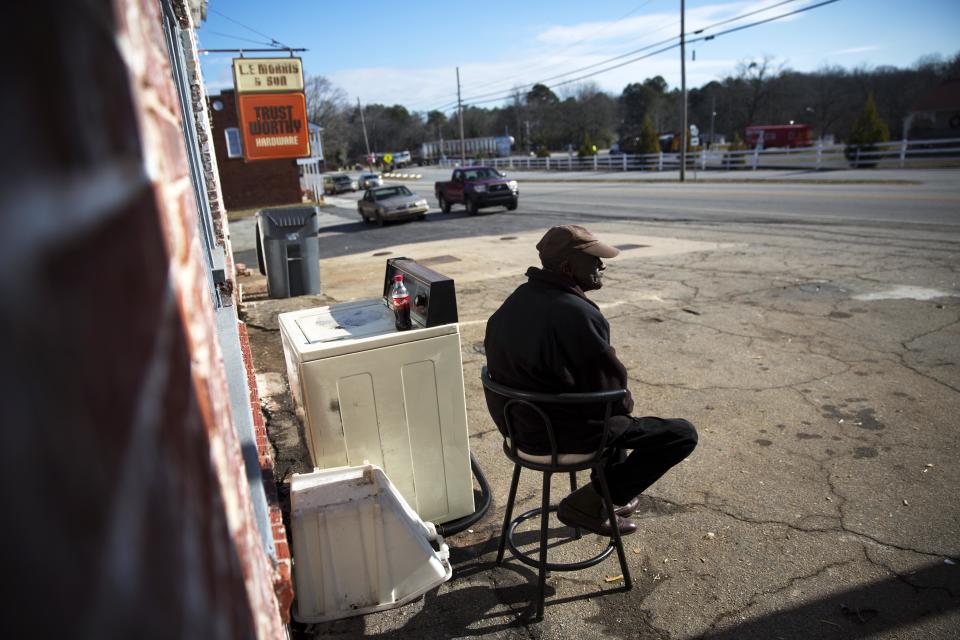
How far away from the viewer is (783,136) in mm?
45812

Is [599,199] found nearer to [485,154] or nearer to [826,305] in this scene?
[826,305]

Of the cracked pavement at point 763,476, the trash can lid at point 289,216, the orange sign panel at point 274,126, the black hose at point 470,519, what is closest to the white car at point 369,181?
the orange sign panel at point 274,126

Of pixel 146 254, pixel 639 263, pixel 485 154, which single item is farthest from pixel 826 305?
pixel 485 154

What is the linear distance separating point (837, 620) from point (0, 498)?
336 cm

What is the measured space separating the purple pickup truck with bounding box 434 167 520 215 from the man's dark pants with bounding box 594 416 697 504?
740 inches

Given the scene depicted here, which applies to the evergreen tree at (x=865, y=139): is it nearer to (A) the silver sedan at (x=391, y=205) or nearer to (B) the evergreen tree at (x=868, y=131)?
(B) the evergreen tree at (x=868, y=131)

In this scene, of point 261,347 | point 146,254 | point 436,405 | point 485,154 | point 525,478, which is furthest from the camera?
point 485,154

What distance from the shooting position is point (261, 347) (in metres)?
7.34

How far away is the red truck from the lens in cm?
4562

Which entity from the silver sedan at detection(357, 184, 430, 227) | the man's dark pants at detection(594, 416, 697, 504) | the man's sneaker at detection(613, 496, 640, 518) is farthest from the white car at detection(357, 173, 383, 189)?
the man's dark pants at detection(594, 416, 697, 504)

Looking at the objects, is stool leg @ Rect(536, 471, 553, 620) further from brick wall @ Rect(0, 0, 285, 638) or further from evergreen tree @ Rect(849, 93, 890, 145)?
evergreen tree @ Rect(849, 93, 890, 145)

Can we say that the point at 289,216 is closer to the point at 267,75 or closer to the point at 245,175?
the point at 267,75

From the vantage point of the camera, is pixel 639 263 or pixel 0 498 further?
pixel 639 263

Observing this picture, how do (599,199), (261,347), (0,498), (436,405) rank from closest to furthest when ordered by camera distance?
(0,498)
(436,405)
(261,347)
(599,199)
